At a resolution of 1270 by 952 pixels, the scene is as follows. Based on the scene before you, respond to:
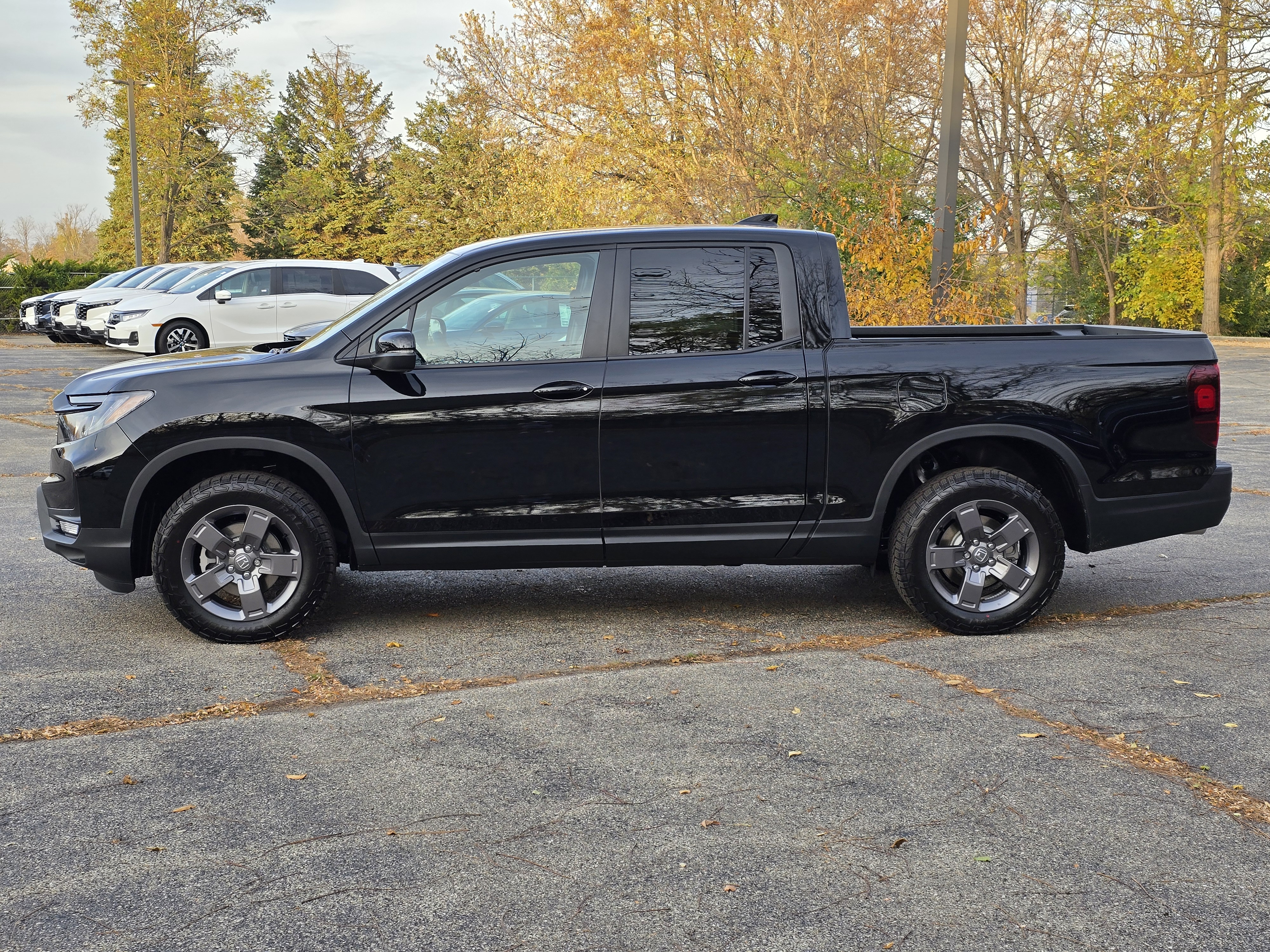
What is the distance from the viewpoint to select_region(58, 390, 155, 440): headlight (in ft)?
17.7

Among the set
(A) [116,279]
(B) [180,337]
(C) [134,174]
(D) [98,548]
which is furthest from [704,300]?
(C) [134,174]

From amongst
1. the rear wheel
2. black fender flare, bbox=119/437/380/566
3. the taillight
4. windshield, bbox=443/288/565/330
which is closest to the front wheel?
the taillight

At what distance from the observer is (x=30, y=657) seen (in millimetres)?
5207

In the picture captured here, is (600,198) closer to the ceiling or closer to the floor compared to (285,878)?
closer to the ceiling

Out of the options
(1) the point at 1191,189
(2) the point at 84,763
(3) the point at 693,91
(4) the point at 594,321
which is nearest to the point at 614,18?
(3) the point at 693,91

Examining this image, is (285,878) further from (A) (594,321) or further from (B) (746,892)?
(A) (594,321)

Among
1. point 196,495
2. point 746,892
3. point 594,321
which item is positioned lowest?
point 746,892

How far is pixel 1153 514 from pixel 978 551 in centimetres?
87

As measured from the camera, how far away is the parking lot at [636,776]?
3039 millimetres

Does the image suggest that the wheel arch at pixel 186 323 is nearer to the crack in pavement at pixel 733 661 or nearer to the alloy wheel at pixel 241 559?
the alloy wheel at pixel 241 559

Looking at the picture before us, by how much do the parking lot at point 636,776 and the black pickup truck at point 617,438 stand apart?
407mm

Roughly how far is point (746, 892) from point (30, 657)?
11.6ft

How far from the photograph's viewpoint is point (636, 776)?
3928 millimetres

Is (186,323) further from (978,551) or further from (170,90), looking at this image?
(170,90)
